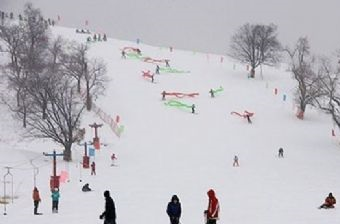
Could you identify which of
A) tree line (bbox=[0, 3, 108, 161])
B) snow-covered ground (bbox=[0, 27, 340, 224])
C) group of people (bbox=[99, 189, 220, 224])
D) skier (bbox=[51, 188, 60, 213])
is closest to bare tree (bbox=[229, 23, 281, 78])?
snow-covered ground (bbox=[0, 27, 340, 224])

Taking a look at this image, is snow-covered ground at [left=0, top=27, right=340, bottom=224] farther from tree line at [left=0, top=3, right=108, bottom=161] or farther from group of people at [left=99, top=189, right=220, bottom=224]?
group of people at [left=99, top=189, right=220, bottom=224]

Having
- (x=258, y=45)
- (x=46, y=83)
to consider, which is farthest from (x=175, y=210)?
→ (x=258, y=45)

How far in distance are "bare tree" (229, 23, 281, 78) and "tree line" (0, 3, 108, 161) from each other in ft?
64.8

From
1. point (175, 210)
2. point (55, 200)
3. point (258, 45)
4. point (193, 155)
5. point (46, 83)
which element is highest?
point (258, 45)

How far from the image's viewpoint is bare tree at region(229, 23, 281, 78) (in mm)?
73125

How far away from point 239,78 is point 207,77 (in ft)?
13.2

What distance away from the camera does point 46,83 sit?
1743 inches

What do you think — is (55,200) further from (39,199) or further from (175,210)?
(175,210)

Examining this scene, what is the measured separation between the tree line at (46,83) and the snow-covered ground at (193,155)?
1407 millimetres

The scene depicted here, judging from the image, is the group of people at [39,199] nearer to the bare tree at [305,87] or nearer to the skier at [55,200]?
the skier at [55,200]

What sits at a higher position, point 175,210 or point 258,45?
point 258,45

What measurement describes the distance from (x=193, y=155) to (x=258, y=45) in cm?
3189

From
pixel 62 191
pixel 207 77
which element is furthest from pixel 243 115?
pixel 62 191

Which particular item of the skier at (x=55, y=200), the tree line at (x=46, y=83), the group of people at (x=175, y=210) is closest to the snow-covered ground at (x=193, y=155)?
the skier at (x=55, y=200)
